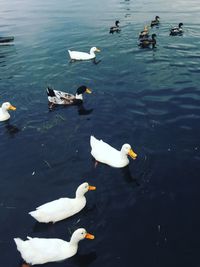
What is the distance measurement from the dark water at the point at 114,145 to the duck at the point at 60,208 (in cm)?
28

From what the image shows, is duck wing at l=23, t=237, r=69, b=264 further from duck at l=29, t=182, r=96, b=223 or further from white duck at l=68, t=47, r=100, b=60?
white duck at l=68, t=47, r=100, b=60

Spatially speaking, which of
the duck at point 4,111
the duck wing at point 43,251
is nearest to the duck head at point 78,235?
the duck wing at point 43,251

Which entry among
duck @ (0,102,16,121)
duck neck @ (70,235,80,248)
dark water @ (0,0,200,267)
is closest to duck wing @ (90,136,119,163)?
dark water @ (0,0,200,267)

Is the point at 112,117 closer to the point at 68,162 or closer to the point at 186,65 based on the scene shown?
the point at 68,162

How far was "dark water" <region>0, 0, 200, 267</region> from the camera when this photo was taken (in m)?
11.5

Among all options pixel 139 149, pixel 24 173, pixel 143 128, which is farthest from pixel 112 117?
pixel 24 173

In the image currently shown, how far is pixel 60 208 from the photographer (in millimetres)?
12414

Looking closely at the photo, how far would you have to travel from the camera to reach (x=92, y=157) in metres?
16.1

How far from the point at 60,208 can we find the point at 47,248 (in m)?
1.86

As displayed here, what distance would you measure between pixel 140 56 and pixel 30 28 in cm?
2045

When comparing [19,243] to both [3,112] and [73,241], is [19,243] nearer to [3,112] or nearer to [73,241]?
[73,241]

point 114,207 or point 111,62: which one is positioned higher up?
point 111,62

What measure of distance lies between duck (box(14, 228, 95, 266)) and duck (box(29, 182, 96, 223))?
4.19 feet

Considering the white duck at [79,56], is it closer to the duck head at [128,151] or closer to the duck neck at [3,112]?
the duck neck at [3,112]
